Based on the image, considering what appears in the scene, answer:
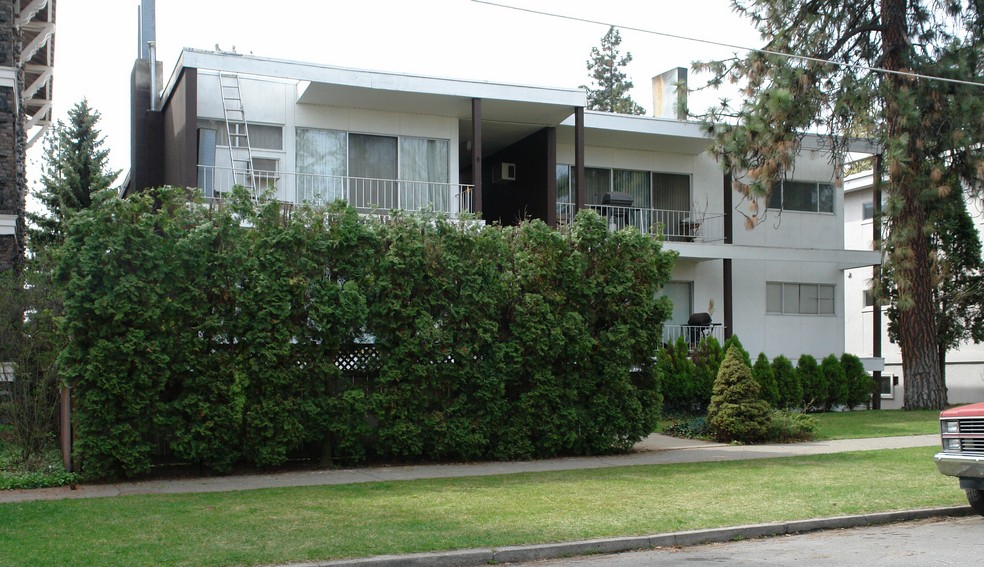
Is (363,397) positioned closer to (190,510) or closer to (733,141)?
(190,510)

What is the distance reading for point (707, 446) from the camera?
666 inches

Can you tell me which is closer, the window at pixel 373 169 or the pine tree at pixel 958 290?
the window at pixel 373 169

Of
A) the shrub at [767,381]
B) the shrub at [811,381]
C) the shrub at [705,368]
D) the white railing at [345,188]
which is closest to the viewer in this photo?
the white railing at [345,188]

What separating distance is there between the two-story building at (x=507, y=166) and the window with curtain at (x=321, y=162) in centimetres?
3

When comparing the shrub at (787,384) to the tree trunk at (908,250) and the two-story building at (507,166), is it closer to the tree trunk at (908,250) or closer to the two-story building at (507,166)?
the two-story building at (507,166)

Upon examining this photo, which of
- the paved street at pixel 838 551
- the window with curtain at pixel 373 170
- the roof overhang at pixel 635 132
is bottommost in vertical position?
the paved street at pixel 838 551

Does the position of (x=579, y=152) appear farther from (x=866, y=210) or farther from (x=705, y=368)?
(x=866, y=210)

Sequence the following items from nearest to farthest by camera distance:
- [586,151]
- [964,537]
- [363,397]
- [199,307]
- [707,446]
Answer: [964,537]
[199,307]
[363,397]
[707,446]
[586,151]

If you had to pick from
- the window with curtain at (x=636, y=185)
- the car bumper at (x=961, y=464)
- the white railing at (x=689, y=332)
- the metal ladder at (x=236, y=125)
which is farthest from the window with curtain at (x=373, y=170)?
the car bumper at (x=961, y=464)

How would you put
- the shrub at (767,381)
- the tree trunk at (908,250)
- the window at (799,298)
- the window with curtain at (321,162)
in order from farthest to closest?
the window at (799,298) < the shrub at (767,381) < the tree trunk at (908,250) < the window with curtain at (321,162)

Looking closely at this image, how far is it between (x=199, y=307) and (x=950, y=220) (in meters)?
21.4

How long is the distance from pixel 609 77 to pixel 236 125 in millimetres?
47007

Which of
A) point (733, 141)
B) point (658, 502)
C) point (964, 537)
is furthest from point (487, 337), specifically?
point (733, 141)

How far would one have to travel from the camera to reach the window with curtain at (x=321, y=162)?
21.8 meters
